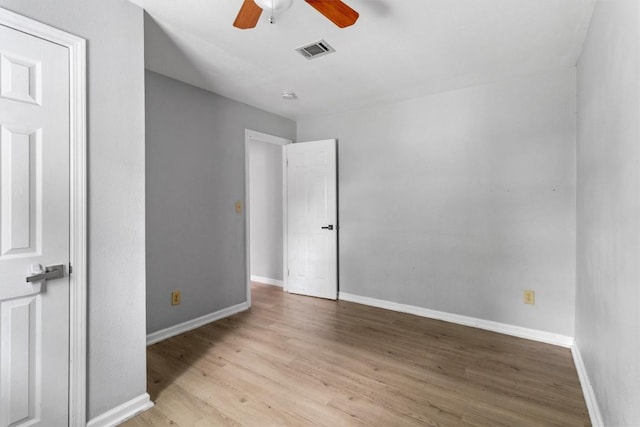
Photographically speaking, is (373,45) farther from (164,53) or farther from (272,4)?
(164,53)

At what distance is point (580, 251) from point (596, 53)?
4.78 feet

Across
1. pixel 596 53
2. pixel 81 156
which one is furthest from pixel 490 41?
pixel 81 156

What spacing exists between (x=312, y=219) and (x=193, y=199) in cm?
160

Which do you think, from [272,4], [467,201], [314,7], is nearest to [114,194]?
[272,4]

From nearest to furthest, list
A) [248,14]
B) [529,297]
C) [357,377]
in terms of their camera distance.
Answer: [248,14]
[357,377]
[529,297]

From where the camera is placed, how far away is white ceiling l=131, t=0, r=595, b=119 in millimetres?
1929

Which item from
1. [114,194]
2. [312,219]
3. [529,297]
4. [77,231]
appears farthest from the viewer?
[312,219]

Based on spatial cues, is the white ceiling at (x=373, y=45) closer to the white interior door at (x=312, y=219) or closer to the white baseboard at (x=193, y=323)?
the white interior door at (x=312, y=219)

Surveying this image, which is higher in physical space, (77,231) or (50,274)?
(77,231)

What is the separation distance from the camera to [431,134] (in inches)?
135

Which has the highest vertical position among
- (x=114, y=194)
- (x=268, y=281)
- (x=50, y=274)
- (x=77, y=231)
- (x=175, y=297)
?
(x=114, y=194)

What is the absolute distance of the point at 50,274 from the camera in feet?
5.17

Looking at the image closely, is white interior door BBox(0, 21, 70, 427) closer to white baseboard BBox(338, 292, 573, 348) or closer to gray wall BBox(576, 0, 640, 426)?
gray wall BBox(576, 0, 640, 426)

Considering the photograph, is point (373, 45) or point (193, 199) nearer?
point (373, 45)
